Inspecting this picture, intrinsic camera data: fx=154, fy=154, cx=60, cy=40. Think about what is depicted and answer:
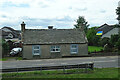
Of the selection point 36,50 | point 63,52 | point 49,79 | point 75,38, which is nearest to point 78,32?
point 75,38

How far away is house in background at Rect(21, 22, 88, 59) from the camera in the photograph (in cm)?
2936

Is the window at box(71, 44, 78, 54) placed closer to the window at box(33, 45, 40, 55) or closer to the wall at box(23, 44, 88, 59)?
the wall at box(23, 44, 88, 59)

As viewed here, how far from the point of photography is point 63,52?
30.1m

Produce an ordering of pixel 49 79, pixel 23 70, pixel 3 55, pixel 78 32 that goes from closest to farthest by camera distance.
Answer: pixel 49 79
pixel 23 70
pixel 3 55
pixel 78 32

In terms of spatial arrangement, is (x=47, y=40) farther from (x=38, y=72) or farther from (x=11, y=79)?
(x=11, y=79)

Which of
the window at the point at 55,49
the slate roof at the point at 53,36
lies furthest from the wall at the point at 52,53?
the slate roof at the point at 53,36

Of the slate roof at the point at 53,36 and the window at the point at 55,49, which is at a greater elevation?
the slate roof at the point at 53,36

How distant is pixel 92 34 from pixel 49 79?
1768 inches

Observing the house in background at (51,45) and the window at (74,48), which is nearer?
the house in background at (51,45)

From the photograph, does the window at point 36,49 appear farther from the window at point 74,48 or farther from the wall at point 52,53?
the window at point 74,48

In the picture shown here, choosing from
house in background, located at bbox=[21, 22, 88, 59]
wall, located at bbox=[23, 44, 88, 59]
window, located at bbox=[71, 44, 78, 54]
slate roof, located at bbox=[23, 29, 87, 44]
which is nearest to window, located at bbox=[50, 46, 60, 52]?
house in background, located at bbox=[21, 22, 88, 59]

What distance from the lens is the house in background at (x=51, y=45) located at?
96.3 feet

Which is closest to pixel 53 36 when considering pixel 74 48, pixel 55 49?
pixel 55 49

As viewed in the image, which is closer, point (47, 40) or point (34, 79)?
point (34, 79)
